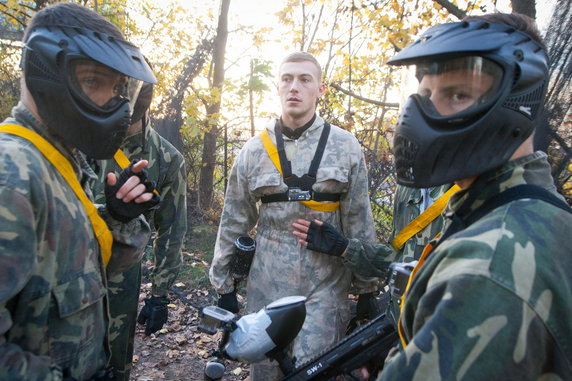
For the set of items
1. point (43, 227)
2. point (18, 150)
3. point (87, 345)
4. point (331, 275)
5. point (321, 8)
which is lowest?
point (331, 275)

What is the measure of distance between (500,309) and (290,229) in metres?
2.35

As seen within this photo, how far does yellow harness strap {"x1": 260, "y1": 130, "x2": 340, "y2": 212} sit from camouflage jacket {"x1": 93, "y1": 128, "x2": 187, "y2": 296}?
0.79 m

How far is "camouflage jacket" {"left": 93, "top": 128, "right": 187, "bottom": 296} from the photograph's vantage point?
345 cm

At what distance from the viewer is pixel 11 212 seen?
4.33ft

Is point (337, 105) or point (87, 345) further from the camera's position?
point (337, 105)

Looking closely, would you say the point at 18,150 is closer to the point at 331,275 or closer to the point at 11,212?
the point at 11,212

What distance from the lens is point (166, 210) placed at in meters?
3.54

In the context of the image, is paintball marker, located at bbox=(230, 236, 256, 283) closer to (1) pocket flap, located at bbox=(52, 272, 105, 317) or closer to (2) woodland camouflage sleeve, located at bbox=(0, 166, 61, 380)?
(1) pocket flap, located at bbox=(52, 272, 105, 317)

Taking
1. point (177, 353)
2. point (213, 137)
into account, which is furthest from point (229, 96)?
point (177, 353)

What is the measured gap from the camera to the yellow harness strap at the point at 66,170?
61.7 inches

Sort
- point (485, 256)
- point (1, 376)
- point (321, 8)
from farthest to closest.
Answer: point (321, 8) < point (1, 376) < point (485, 256)

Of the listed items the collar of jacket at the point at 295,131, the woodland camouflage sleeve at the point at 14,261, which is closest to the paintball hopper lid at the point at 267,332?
the woodland camouflage sleeve at the point at 14,261

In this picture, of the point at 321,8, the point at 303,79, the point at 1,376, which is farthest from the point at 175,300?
the point at 321,8

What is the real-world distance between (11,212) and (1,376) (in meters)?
0.52
